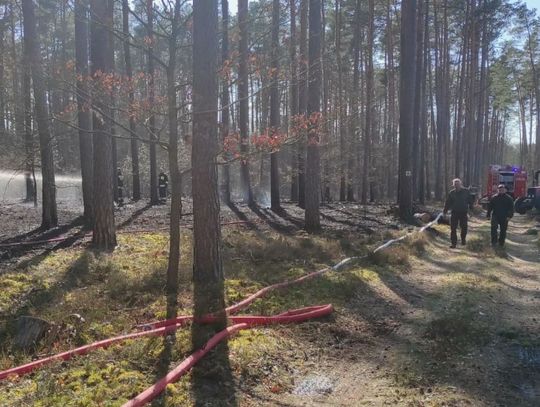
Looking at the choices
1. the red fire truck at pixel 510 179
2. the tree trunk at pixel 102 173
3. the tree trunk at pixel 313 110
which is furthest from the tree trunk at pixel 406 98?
the red fire truck at pixel 510 179

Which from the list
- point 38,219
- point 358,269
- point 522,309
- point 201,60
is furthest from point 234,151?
point 38,219

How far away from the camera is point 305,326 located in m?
5.62

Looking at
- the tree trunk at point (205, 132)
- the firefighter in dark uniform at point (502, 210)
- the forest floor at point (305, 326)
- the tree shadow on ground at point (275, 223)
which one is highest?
the tree trunk at point (205, 132)

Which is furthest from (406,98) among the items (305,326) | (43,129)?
(305,326)

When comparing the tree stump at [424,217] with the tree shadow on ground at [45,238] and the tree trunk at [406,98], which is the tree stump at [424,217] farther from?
the tree shadow on ground at [45,238]

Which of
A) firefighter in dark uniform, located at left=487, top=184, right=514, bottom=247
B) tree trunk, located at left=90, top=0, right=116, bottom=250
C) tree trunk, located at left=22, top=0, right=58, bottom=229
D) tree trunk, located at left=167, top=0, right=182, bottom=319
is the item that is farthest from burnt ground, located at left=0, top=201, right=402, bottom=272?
tree trunk, located at left=167, top=0, right=182, bottom=319

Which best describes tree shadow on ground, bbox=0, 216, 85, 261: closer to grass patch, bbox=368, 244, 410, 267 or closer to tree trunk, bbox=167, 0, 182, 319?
tree trunk, bbox=167, 0, 182, 319

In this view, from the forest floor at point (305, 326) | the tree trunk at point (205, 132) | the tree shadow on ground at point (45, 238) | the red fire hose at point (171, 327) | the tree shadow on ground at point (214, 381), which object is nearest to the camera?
the tree shadow on ground at point (214, 381)

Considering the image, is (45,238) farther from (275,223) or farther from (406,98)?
(406,98)

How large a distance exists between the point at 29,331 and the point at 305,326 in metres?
2.87

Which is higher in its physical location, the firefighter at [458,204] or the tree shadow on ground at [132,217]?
the firefighter at [458,204]

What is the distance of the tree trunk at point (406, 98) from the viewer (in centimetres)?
1652

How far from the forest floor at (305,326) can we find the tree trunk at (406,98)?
21.1ft

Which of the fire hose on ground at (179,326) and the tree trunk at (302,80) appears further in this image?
the tree trunk at (302,80)
